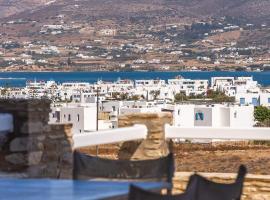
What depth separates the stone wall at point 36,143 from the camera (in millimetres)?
4176

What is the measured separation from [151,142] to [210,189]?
246 cm

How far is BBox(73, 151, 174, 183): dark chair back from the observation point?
10.0 feet

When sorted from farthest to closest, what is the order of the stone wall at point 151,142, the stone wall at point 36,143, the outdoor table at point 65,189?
the stone wall at point 151,142 < the stone wall at point 36,143 < the outdoor table at point 65,189

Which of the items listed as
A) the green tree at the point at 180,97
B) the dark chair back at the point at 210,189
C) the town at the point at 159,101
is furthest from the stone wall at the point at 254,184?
the green tree at the point at 180,97

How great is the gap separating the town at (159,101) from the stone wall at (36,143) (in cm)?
2742

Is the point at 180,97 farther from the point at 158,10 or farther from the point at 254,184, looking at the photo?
the point at 158,10

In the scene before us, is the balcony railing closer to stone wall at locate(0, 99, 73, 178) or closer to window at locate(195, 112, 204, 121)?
stone wall at locate(0, 99, 73, 178)

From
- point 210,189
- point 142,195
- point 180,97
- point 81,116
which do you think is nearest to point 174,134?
point 210,189

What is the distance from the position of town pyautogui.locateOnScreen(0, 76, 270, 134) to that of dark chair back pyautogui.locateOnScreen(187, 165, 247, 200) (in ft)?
96.4

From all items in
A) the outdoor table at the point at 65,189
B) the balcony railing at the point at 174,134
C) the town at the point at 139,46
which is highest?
the town at the point at 139,46

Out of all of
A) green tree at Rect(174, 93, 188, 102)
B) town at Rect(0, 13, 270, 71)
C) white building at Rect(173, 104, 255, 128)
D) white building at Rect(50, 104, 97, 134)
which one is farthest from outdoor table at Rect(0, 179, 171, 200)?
town at Rect(0, 13, 270, 71)

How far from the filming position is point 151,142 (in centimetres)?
488

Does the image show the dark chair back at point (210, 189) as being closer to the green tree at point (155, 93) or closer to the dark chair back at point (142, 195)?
the dark chair back at point (142, 195)

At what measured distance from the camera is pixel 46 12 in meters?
161
